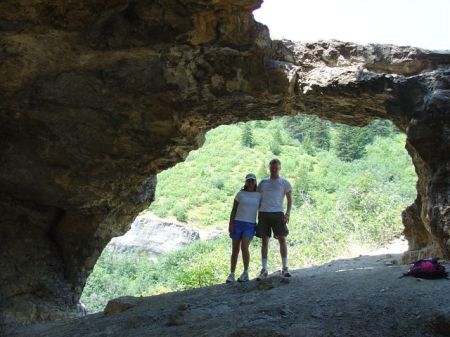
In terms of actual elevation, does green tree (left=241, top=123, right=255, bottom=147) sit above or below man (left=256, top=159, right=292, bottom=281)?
above

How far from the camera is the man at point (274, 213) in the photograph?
6.72 meters

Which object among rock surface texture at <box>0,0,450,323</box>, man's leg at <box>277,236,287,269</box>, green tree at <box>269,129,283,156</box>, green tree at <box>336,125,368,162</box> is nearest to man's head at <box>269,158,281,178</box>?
man's leg at <box>277,236,287,269</box>

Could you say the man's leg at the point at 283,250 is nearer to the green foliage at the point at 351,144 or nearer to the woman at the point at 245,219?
the woman at the point at 245,219

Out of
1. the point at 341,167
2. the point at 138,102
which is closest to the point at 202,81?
the point at 138,102

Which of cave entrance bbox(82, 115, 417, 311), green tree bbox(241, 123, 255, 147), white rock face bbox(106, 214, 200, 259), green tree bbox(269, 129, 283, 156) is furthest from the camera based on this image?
green tree bbox(241, 123, 255, 147)

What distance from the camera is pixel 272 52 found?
7.92 metres

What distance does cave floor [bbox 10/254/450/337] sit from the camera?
161 inches

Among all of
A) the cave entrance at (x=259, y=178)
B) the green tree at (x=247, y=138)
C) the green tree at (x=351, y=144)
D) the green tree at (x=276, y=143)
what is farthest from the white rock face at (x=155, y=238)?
the green tree at (x=351, y=144)

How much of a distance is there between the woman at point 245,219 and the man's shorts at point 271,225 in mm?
107

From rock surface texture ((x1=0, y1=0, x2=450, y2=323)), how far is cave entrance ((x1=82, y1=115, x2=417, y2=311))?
804cm

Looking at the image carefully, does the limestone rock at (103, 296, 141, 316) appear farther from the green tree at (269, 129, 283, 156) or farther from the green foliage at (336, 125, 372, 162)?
the green foliage at (336, 125, 372, 162)

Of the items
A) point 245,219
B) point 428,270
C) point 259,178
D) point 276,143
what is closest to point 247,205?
point 245,219

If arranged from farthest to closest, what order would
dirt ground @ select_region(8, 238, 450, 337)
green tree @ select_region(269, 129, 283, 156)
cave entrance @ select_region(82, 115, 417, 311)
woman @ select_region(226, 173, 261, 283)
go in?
green tree @ select_region(269, 129, 283, 156) → cave entrance @ select_region(82, 115, 417, 311) → woman @ select_region(226, 173, 261, 283) → dirt ground @ select_region(8, 238, 450, 337)

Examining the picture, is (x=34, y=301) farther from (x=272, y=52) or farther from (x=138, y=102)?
(x=272, y=52)
